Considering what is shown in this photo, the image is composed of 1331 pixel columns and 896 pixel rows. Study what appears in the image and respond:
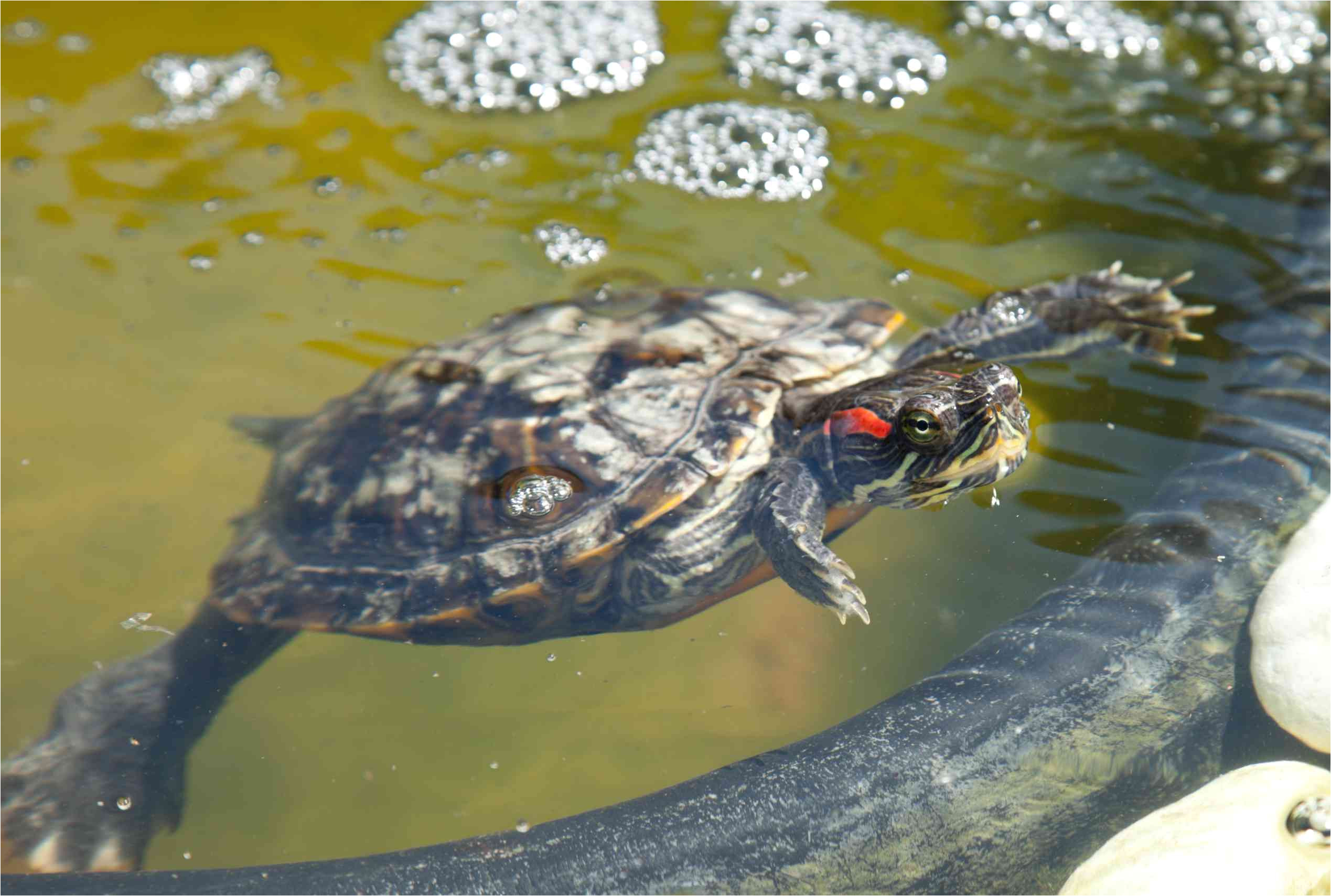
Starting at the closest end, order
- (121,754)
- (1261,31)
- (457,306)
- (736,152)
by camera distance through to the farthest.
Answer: (121,754) → (457,306) → (736,152) → (1261,31)

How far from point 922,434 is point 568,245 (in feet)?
→ 6.34

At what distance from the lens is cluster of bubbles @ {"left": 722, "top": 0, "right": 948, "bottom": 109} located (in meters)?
4.39

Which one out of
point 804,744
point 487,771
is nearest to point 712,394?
point 804,744

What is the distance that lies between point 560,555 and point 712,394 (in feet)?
2.23

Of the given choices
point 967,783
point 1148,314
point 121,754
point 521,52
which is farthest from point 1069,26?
point 121,754

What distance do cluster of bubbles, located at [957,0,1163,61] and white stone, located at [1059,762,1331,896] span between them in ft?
11.2

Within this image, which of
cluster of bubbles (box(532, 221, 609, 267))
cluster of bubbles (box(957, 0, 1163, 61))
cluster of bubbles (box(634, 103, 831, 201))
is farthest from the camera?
cluster of bubbles (box(957, 0, 1163, 61))

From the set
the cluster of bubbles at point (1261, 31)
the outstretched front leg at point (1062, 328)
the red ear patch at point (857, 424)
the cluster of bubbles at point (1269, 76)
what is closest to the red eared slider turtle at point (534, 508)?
the red ear patch at point (857, 424)

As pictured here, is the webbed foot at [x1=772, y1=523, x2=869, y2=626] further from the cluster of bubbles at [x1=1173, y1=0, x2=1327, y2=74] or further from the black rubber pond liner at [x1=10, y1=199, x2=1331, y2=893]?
the cluster of bubbles at [x1=1173, y1=0, x2=1327, y2=74]

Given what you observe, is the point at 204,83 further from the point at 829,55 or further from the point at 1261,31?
the point at 1261,31

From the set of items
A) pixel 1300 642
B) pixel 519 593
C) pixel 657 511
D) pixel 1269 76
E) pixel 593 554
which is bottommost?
pixel 519 593

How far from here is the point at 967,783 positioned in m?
2.38

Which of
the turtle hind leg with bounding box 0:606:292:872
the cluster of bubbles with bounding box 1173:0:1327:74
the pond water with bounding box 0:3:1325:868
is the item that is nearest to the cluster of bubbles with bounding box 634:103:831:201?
the pond water with bounding box 0:3:1325:868

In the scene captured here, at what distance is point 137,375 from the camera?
3.72 metres
